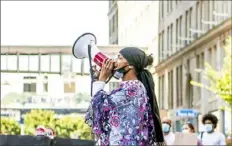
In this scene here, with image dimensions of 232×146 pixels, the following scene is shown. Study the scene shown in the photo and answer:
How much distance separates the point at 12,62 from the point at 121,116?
4013 inches

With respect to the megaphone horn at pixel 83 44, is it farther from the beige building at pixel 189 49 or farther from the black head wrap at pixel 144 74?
the beige building at pixel 189 49

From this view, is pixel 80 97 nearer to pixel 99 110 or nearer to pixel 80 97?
pixel 80 97

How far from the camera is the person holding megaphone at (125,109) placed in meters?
7.78

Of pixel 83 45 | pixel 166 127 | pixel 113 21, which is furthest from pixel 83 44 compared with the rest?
pixel 113 21

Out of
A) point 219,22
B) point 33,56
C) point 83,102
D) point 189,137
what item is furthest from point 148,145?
point 83,102

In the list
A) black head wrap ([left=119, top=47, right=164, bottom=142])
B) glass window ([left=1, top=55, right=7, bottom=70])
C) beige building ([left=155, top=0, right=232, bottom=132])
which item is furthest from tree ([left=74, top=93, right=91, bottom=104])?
black head wrap ([left=119, top=47, right=164, bottom=142])

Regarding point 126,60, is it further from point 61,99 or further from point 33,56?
point 61,99

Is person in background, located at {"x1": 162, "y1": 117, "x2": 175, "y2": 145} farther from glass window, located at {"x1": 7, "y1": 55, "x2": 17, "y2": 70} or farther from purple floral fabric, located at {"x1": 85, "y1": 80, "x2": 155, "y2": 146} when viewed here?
glass window, located at {"x1": 7, "y1": 55, "x2": 17, "y2": 70}

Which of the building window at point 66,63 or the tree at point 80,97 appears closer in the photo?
the building window at point 66,63

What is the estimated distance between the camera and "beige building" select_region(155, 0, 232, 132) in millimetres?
54219

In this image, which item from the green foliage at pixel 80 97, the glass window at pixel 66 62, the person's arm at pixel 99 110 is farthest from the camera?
the green foliage at pixel 80 97

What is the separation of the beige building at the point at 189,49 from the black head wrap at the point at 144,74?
43.3 m

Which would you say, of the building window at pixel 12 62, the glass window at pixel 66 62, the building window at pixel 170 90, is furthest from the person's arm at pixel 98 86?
the glass window at pixel 66 62

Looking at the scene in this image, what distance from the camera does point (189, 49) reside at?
210 ft
